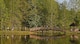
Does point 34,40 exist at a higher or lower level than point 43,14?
lower

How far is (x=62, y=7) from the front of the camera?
3482 inches

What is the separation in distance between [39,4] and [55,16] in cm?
720

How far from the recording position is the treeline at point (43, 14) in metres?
81.0

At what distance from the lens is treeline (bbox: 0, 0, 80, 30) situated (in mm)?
81000

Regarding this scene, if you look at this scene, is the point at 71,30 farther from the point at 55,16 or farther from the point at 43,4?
the point at 43,4

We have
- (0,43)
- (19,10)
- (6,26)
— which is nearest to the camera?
(0,43)

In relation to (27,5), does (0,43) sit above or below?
below

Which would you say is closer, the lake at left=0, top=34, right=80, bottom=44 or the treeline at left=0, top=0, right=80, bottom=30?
the lake at left=0, top=34, right=80, bottom=44

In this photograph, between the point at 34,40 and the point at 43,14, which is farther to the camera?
the point at 43,14

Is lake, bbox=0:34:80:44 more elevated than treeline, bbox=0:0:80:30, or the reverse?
treeline, bbox=0:0:80:30

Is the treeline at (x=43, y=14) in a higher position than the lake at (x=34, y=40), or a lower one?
higher

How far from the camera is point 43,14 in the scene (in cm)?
8538

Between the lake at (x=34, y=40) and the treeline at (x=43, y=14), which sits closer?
the lake at (x=34, y=40)

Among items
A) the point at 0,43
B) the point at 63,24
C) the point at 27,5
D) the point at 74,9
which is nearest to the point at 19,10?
the point at 27,5
